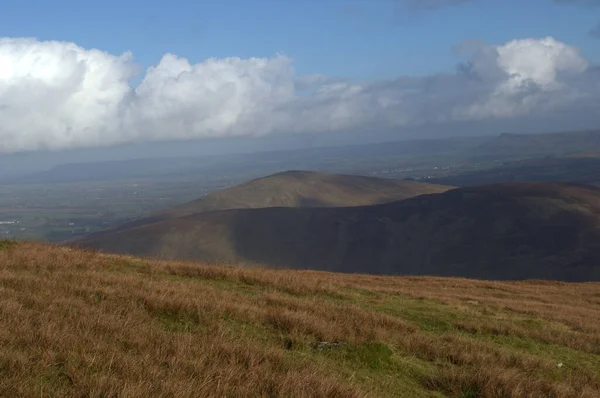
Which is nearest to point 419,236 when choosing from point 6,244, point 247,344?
point 6,244

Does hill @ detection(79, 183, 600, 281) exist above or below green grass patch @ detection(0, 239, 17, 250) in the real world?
below

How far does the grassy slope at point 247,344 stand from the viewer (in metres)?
6.06

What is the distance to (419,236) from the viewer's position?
393ft

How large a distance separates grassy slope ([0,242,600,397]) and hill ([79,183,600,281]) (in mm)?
82433

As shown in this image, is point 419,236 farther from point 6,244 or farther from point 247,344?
point 247,344

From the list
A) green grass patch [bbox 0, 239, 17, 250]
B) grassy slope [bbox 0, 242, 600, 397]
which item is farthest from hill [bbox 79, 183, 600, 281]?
grassy slope [bbox 0, 242, 600, 397]

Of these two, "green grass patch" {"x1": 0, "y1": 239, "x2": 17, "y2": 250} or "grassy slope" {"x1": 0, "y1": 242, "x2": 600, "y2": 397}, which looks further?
"green grass patch" {"x1": 0, "y1": 239, "x2": 17, "y2": 250}

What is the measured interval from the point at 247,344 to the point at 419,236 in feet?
379

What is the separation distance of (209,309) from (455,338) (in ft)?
15.8

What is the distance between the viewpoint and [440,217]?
128250 millimetres

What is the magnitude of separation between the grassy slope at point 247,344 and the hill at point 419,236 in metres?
82.4

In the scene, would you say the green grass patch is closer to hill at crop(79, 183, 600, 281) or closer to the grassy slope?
the grassy slope

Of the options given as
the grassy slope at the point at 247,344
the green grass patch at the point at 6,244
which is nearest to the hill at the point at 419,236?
the green grass patch at the point at 6,244

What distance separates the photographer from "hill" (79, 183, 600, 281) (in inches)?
3905
